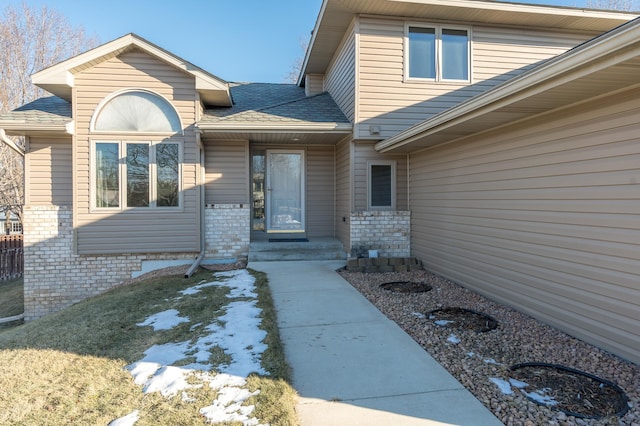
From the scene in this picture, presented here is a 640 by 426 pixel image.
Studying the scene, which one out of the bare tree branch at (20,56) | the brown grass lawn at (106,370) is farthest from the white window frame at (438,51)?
the bare tree branch at (20,56)

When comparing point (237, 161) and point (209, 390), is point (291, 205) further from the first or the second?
point (209, 390)

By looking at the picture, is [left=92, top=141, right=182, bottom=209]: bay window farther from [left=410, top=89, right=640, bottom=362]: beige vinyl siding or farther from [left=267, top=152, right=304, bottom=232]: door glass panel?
[left=410, top=89, right=640, bottom=362]: beige vinyl siding

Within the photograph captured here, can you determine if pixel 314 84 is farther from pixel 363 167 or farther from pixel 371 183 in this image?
pixel 371 183

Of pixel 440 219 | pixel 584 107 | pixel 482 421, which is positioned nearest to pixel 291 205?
pixel 440 219

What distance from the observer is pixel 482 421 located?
244cm

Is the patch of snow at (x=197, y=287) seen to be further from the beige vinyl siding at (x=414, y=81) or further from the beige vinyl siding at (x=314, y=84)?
the beige vinyl siding at (x=314, y=84)

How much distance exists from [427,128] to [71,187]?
7.23m

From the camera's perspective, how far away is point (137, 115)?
7.79 meters

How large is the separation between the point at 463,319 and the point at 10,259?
14.1 metres

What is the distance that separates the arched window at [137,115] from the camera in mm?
7715

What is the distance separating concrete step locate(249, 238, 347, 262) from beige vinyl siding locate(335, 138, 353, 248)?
284 millimetres

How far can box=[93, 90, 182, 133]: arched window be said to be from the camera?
771cm

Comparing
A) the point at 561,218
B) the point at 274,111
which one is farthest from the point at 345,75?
the point at 561,218

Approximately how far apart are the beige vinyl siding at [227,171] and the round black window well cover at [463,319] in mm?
5261
